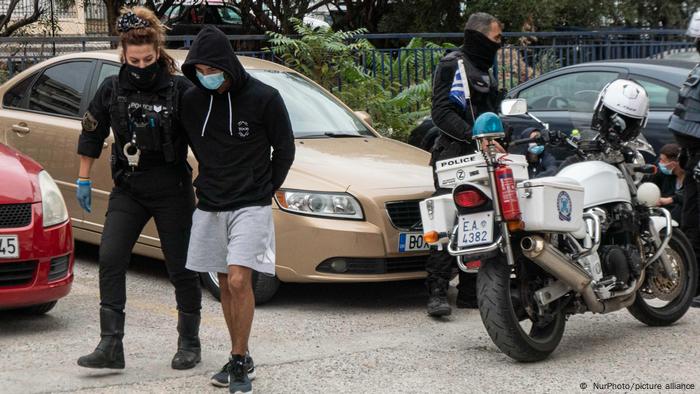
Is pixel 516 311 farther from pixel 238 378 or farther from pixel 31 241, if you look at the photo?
pixel 31 241

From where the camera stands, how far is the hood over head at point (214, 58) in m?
5.29

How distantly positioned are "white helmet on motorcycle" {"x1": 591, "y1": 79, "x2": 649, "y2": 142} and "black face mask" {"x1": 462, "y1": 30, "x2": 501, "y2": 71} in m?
0.78

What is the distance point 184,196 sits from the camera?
5844 mm

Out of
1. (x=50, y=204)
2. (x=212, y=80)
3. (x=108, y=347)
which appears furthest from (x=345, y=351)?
(x=50, y=204)

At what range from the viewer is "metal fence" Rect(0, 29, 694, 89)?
1205 centimetres

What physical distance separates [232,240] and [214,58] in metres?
0.85

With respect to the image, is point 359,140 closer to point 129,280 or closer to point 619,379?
point 129,280

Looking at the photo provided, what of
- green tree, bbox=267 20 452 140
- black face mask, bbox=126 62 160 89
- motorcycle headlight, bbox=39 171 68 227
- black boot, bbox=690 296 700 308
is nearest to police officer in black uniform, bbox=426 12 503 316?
black boot, bbox=690 296 700 308

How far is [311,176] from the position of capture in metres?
7.26

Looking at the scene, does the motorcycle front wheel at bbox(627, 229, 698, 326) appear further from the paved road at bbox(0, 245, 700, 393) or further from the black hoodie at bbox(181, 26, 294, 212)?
the black hoodie at bbox(181, 26, 294, 212)

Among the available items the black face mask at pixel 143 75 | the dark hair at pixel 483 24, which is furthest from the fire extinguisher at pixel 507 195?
the black face mask at pixel 143 75

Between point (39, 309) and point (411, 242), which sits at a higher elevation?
point (411, 242)

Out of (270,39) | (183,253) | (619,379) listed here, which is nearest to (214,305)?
(183,253)

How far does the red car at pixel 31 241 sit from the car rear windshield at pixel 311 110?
6.84 ft
